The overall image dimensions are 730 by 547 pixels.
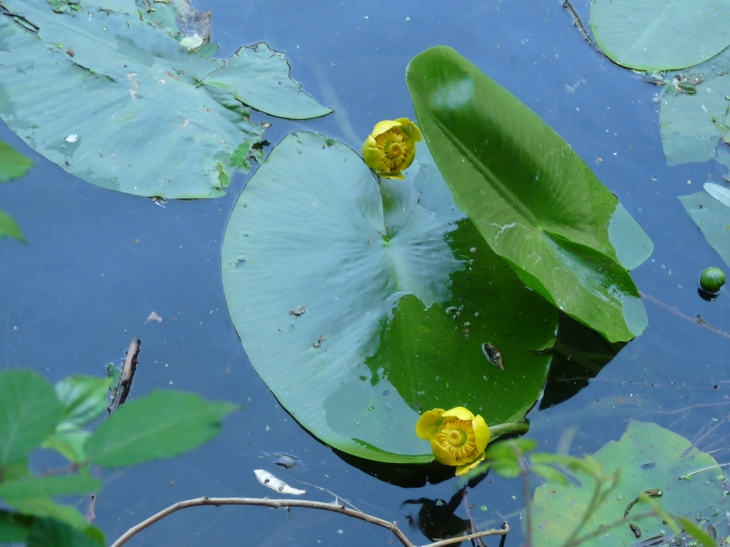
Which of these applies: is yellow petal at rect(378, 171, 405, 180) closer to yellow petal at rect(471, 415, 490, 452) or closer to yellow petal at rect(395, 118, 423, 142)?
yellow petal at rect(395, 118, 423, 142)

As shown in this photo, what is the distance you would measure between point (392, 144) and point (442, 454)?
2.63 feet

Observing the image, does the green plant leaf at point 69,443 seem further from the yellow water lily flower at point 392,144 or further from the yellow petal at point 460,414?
the yellow water lily flower at point 392,144

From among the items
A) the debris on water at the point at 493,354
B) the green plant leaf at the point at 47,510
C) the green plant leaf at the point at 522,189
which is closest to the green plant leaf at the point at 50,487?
the green plant leaf at the point at 47,510

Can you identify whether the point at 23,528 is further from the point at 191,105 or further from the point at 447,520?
the point at 191,105

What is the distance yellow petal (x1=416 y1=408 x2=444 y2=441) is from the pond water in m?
0.13

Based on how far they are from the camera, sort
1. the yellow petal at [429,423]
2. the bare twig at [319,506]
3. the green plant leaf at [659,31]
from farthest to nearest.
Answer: the green plant leaf at [659,31]
the yellow petal at [429,423]
the bare twig at [319,506]

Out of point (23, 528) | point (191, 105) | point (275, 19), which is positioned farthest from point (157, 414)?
point (275, 19)

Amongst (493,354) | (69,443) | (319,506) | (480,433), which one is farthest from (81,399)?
(493,354)

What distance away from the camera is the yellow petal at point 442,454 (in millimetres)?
1193

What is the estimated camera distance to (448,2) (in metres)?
2.23

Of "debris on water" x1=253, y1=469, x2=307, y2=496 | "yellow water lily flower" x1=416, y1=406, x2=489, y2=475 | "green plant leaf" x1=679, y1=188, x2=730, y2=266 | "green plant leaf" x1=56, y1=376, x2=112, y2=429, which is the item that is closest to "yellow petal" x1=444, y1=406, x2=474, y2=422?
"yellow water lily flower" x1=416, y1=406, x2=489, y2=475

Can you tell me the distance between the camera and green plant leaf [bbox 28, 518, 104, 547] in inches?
15.4

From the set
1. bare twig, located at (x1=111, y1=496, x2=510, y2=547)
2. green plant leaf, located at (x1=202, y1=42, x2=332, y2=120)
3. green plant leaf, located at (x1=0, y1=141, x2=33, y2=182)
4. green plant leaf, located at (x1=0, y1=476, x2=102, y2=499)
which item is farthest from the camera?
green plant leaf, located at (x1=202, y1=42, x2=332, y2=120)

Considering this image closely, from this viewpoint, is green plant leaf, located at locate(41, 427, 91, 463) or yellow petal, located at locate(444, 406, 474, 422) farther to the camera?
yellow petal, located at locate(444, 406, 474, 422)
